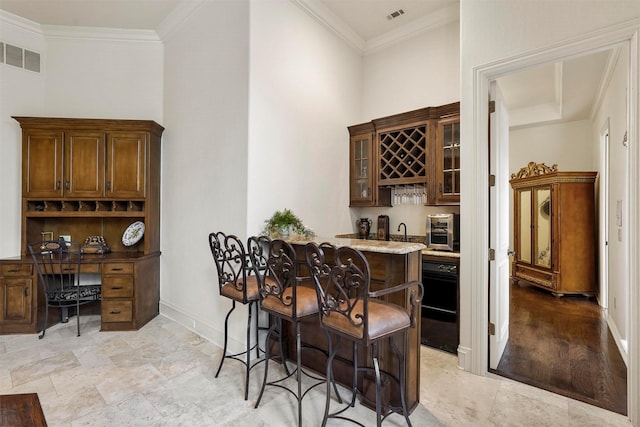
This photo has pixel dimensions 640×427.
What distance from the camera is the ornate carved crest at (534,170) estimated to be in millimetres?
5383

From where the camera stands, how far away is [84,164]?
370cm

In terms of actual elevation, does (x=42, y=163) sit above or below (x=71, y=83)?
below

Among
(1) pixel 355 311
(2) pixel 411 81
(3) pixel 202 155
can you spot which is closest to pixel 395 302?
(1) pixel 355 311

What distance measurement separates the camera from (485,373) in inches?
99.7

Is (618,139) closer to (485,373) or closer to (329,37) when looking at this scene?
(485,373)

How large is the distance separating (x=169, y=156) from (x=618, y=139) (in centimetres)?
520

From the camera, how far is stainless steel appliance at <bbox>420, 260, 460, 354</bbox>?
117 inches

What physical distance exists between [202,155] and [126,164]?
1.13 metres

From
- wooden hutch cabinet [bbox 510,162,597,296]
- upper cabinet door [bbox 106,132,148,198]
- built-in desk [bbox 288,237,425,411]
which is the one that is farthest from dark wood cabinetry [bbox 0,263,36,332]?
wooden hutch cabinet [bbox 510,162,597,296]

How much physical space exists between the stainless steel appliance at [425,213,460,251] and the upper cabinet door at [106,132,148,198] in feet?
11.3

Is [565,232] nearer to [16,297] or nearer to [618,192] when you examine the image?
[618,192]

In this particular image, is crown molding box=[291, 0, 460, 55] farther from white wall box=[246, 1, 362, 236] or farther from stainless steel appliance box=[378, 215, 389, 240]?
stainless steel appliance box=[378, 215, 389, 240]

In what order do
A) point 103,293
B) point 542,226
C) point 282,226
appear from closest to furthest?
point 282,226, point 103,293, point 542,226

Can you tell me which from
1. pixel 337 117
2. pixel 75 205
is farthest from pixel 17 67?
pixel 337 117
